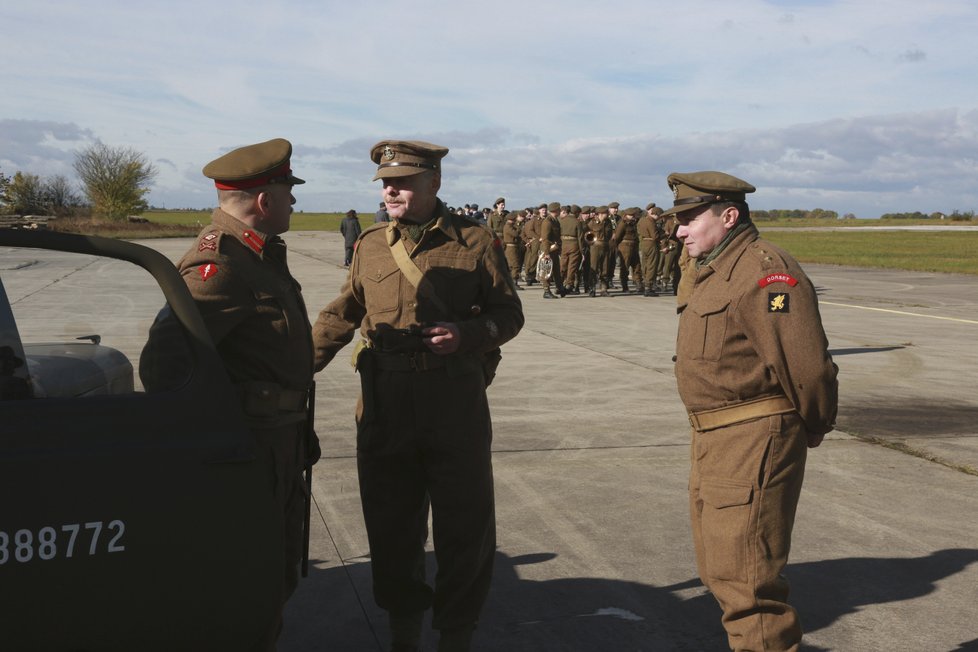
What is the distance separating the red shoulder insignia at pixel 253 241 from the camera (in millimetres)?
3391

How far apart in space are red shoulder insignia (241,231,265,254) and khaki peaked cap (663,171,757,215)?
4.47 feet

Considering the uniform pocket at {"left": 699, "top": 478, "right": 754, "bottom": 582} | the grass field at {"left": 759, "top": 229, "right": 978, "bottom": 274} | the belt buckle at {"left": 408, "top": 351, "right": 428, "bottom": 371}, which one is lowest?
the grass field at {"left": 759, "top": 229, "right": 978, "bottom": 274}

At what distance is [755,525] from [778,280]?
0.80 metres

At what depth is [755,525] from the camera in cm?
348

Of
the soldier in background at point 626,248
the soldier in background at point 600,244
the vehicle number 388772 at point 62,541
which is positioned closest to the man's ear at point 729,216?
the vehicle number 388772 at point 62,541

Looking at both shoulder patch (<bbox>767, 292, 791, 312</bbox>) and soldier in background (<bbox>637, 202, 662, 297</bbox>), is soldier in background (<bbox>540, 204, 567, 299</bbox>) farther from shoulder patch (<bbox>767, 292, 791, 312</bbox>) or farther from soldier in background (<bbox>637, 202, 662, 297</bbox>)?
shoulder patch (<bbox>767, 292, 791, 312</bbox>)

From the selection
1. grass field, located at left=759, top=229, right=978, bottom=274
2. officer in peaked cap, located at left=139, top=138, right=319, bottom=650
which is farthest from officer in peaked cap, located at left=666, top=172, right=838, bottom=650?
grass field, located at left=759, top=229, right=978, bottom=274

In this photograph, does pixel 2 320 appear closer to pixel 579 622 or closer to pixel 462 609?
pixel 462 609

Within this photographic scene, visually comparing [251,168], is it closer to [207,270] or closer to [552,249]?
[207,270]

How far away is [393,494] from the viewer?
4004mm

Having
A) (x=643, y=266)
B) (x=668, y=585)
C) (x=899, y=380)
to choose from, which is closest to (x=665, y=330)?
(x=899, y=380)

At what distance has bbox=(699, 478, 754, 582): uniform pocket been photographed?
349cm

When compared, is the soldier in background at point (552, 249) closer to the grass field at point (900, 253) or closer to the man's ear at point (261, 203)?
the grass field at point (900, 253)

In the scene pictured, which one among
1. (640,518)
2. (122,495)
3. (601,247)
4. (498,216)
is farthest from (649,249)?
(122,495)
